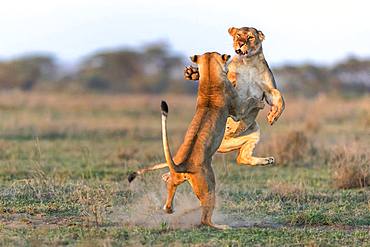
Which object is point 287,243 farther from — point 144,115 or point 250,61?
point 144,115

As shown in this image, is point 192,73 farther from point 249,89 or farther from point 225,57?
point 249,89

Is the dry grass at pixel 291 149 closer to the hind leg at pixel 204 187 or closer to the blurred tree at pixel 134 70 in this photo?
the hind leg at pixel 204 187

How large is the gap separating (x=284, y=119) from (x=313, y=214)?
601 inches

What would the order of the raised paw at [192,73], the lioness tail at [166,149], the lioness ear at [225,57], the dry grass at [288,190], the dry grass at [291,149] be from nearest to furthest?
1. the lioness tail at [166,149]
2. the lioness ear at [225,57]
3. the raised paw at [192,73]
4. the dry grass at [288,190]
5. the dry grass at [291,149]

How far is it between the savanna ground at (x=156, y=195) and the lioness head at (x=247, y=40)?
157cm

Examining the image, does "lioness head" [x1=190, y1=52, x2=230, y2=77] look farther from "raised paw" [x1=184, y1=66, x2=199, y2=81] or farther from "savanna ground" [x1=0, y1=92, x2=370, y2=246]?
"savanna ground" [x1=0, y1=92, x2=370, y2=246]

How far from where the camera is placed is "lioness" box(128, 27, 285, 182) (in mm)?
7613

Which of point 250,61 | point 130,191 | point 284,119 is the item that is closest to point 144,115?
point 284,119

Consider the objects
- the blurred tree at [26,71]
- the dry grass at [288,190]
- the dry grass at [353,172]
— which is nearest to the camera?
the dry grass at [288,190]

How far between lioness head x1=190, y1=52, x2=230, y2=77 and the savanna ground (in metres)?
1.36

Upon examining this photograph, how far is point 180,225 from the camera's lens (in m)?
7.08

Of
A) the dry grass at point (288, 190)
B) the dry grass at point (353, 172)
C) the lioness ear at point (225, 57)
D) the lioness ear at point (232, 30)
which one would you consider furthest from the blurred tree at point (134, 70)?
the lioness ear at point (225, 57)

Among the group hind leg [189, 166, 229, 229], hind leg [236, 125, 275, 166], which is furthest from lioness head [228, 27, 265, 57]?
hind leg [189, 166, 229, 229]

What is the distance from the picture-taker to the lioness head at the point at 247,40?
24.9 ft
